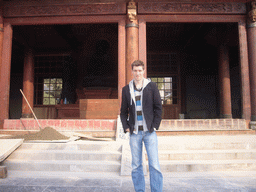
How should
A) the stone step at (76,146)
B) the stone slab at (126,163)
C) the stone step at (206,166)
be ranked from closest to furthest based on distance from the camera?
the stone slab at (126,163) → the stone step at (206,166) → the stone step at (76,146)

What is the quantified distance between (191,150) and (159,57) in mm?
7563

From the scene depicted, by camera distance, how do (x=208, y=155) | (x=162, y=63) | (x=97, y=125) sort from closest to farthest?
1. (x=208, y=155)
2. (x=97, y=125)
3. (x=162, y=63)

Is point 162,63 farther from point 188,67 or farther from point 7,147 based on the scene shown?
point 7,147

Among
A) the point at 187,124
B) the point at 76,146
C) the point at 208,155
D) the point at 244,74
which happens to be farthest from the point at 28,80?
the point at 244,74

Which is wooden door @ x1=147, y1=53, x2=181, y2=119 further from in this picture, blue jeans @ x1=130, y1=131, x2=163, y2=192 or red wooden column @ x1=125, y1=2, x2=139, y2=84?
blue jeans @ x1=130, y1=131, x2=163, y2=192

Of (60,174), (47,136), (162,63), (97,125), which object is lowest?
(60,174)

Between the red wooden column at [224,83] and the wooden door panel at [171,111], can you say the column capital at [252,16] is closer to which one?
the red wooden column at [224,83]

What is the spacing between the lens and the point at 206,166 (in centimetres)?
293

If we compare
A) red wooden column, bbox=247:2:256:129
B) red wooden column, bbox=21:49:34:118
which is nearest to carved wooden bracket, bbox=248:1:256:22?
red wooden column, bbox=247:2:256:129

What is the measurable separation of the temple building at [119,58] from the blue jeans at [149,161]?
10.4ft

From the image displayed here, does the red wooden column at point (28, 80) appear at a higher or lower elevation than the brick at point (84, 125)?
higher

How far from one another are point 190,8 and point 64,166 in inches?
221

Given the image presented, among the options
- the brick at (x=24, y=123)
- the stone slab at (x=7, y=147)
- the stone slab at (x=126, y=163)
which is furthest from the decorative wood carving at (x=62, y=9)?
the stone slab at (x=126, y=163)

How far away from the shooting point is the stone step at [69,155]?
10.6 ft
